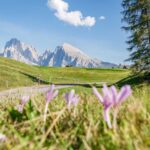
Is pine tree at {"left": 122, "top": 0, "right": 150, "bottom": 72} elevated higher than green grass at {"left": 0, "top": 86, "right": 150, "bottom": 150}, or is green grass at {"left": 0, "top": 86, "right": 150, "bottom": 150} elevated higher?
pine tree at {"left": 122, "top": 0, "right": 150, "bottom": 72}

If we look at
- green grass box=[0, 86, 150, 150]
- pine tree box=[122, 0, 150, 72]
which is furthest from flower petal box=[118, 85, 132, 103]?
pine tree box=[122, 0, 150, 72]

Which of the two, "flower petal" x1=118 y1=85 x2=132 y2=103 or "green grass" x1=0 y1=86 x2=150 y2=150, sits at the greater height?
"flower petal" x1=118 y1=85 x2=132 y2=103

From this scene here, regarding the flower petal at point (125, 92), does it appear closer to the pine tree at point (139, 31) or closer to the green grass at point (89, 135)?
the green grass at point (89, 135)

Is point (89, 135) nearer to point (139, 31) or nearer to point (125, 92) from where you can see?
point (125, 92)

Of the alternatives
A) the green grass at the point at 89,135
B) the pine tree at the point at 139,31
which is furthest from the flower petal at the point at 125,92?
the pine tree at the point at 139,31

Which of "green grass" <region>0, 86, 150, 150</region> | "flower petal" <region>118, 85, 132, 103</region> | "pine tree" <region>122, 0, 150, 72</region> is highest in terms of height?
"pine tree" <region>122, 0, 150, 72</region>

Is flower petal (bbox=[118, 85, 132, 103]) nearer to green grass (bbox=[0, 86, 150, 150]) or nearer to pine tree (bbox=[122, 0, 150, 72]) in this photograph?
green grass (bbox=[0, 86, 150, 150])

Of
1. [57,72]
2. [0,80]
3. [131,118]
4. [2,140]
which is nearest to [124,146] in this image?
[131,118]

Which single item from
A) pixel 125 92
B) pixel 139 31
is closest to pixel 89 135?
pixel 125 92

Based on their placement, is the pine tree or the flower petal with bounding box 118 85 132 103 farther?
the pine tree

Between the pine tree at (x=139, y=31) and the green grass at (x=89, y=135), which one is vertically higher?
the pine tree at (x=139, y=31)

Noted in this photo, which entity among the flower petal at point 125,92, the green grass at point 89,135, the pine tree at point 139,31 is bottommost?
the green grass at point 89,135

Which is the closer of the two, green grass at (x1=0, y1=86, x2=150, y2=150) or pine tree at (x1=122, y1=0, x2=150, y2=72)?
green grass at (x1=0, y1=86, x2=150, y2=150)

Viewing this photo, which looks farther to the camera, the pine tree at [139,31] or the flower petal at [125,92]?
the pine tree at [139,31]
